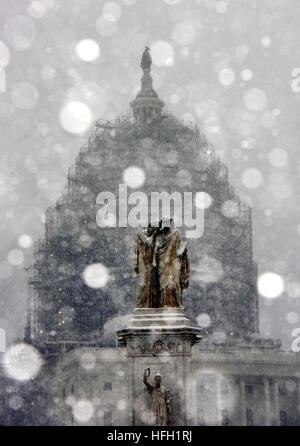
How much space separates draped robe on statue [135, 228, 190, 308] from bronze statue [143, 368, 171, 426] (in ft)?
5.29

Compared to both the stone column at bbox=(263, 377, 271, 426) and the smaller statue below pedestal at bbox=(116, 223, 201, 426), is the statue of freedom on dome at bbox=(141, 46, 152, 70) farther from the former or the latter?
the smaller statue below pedestal at bbox=(116, 223, 201, 426)

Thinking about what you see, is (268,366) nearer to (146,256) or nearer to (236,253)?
(236,253)

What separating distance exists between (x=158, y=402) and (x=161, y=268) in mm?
Answer: 2648

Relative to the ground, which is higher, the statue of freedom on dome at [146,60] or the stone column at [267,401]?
the statue of freedom on dome at [146,60]

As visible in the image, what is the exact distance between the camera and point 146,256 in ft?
51.8

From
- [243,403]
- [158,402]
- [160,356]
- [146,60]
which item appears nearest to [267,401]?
[243,403]

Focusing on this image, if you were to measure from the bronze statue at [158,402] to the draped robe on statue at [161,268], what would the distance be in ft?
5.29

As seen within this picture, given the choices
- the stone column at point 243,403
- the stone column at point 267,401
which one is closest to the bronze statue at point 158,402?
the stone column at point 243,403

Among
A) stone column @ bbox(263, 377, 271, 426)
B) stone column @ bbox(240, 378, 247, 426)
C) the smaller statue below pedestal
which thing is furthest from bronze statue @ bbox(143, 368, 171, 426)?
stone column @ bbox(263, 377, 271, 426)

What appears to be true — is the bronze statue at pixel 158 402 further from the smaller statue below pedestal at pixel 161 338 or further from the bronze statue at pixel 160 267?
the bronze statue at pixel 160 267

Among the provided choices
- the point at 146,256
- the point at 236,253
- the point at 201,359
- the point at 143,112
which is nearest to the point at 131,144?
the point at 143,112

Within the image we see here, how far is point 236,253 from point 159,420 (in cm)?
7184

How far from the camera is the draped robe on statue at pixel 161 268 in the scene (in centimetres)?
1552

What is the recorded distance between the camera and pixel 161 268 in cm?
1570
